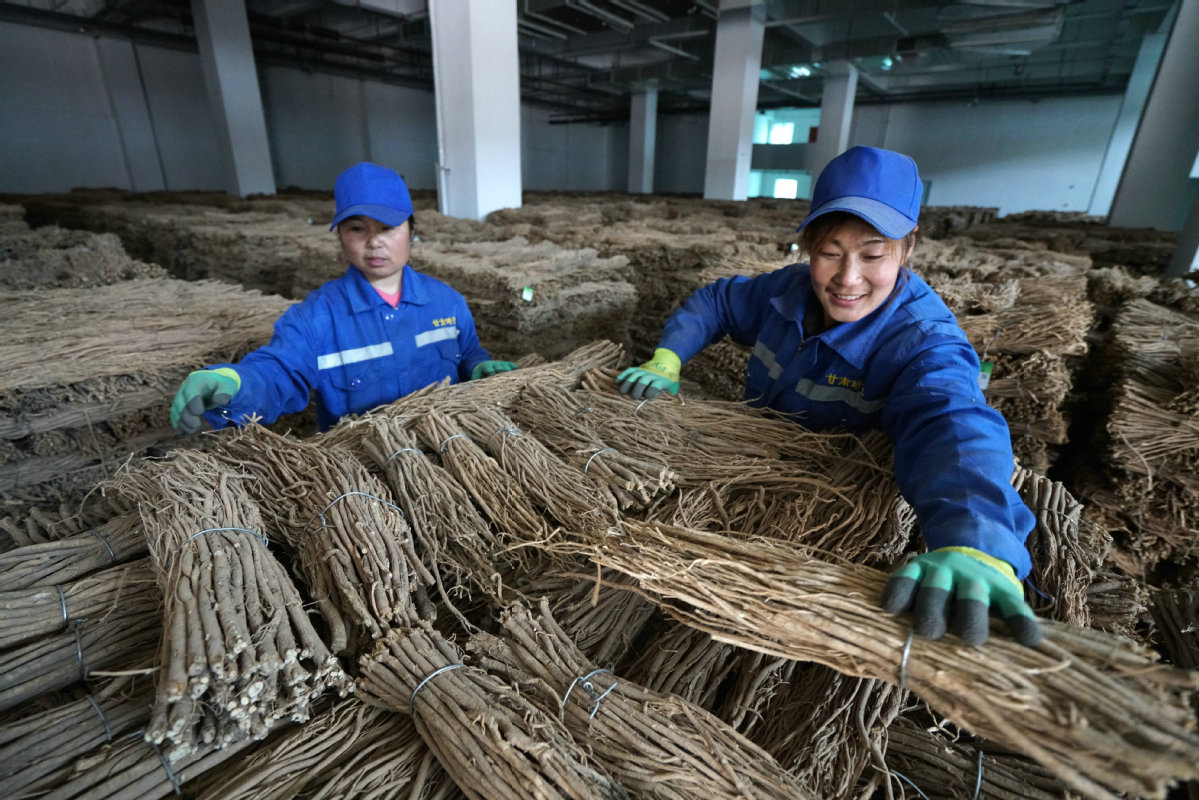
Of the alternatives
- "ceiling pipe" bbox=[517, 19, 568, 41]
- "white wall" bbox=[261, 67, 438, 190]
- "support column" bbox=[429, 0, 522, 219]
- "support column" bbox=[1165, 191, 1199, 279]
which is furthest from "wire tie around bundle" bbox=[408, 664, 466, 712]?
"white wall" bbox=[261, 67, 438, 190]

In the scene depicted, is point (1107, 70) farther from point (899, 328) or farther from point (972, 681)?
point (972, 681)

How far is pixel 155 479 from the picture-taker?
4.82ft

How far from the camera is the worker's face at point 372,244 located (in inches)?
99.0

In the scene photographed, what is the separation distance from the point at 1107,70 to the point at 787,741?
815 inches

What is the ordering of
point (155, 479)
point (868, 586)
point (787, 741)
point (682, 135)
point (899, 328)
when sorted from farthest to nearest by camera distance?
point (682, 135) → point (899, 328) → point (155, 479) → point (787, 741) → point (868, 586)

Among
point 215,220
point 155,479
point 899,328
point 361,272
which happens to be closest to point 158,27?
point 215,220

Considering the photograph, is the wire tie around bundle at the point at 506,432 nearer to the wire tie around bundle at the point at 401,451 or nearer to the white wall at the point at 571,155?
the wire tie around bundle at the point at 401,451

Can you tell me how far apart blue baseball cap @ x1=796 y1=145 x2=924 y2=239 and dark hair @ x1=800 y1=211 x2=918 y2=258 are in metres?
0.05

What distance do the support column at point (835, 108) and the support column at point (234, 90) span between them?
12573mm

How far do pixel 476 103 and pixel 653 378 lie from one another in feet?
17.7

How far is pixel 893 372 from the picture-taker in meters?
1.76

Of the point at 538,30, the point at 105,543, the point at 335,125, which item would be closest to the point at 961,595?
the point at 105,543

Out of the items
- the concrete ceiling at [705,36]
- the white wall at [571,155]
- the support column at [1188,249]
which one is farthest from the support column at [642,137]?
the support column at [1188,249]

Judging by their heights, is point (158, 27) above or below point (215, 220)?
above
